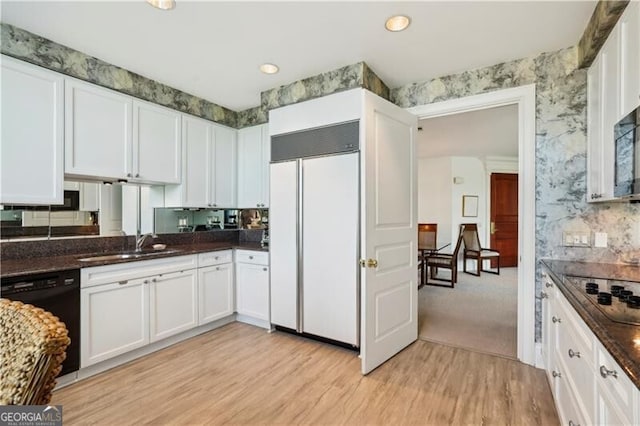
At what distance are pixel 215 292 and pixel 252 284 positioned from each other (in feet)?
1.28

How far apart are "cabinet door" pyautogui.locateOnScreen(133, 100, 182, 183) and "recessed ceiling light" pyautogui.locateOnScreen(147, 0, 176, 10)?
116cm

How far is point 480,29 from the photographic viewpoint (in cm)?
212

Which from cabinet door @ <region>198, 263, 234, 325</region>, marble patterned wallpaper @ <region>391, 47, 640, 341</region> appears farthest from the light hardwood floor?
marble patterned wallpaper @ <region>391, 47, 640, 341</region>

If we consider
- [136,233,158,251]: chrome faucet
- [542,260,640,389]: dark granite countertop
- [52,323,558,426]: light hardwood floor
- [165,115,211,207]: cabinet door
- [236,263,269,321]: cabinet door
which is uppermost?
[165,115,211,207]: cabinet door

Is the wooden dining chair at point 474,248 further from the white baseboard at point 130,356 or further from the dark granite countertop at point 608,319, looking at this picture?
the white baseboard at point 130,356

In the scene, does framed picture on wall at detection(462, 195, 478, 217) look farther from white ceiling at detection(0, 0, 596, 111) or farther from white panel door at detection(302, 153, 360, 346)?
white panel door at detection(302, 153, 360, 346)

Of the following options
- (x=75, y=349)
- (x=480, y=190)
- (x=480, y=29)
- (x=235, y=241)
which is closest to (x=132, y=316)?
(x=75, y=349)

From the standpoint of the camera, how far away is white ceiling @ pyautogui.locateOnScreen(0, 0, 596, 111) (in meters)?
1.92

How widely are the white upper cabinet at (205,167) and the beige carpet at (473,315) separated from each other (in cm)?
279

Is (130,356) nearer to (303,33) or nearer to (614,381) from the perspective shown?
(303,33)

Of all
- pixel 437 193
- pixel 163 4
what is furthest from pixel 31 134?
Answer: pixel 437 193

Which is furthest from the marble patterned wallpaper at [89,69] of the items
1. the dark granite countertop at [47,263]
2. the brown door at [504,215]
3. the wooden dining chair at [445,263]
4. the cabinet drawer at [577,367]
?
the brown door at [504,215]

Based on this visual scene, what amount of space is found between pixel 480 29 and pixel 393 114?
814 millimetres

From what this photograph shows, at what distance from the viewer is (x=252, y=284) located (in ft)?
10.8
